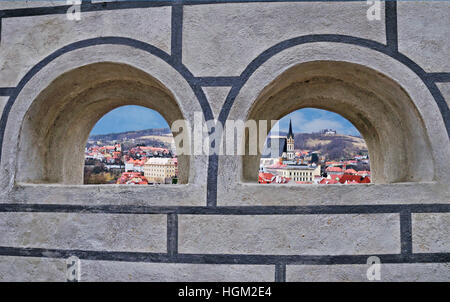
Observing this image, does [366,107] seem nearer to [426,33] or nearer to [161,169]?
[426,33]

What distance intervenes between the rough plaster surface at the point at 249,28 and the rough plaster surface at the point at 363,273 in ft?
6.47

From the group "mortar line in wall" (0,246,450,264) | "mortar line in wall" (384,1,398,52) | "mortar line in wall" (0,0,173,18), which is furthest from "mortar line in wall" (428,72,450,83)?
"mortar line in wall" (0,0,173,18)

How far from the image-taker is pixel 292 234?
118 inches

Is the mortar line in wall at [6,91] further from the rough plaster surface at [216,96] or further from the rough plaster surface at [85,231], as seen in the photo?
the rough plaster surface at [216,96]

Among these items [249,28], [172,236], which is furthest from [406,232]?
[249,28]

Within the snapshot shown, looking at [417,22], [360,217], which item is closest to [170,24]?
[417,22]

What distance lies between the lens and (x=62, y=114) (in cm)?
406

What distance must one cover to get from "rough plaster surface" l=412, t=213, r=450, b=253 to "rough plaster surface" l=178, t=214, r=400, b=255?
0.17 m

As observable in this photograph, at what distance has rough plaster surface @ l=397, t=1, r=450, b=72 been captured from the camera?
10.0 ft

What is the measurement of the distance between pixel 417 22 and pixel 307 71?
109cm

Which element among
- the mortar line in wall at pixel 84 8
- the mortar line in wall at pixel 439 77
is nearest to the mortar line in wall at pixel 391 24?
the mortar line in wall at pixel 439 77

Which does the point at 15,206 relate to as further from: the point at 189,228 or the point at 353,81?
the point at 353,81

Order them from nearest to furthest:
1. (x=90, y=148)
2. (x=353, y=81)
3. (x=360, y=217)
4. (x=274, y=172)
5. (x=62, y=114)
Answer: (x=360, y=217) → (x=353, y=81) → (x=62, y=114) → (x=90, y=148) → (x=274, y=172)

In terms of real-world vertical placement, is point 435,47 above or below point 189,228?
above
